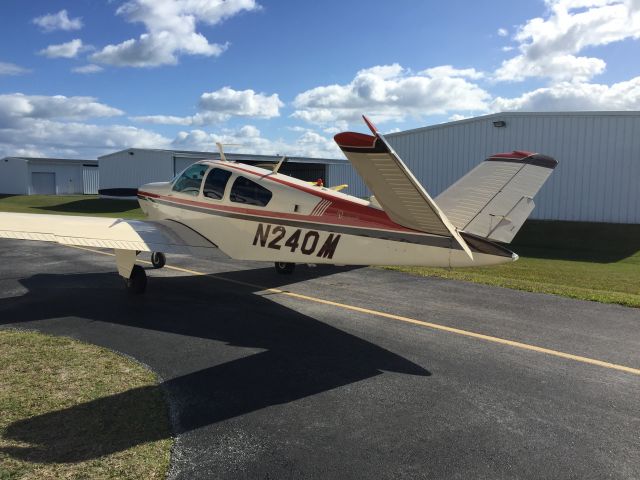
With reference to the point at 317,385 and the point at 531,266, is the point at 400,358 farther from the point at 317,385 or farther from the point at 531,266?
the point at 531,266

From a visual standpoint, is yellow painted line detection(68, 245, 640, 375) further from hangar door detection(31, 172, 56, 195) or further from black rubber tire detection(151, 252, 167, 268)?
hangar door detection(31, 172, 56, 195)

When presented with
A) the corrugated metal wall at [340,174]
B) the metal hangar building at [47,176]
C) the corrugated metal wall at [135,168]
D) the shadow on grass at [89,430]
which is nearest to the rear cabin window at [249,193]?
the shadow on grass at [89,430]

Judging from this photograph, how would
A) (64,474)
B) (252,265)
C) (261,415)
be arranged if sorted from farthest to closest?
(252,265), (261,415), (64,474)

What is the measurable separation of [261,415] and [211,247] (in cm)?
549

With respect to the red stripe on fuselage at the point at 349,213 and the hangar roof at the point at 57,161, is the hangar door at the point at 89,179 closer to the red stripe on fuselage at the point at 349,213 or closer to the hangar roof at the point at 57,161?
the hangar roof at the point at 57,161

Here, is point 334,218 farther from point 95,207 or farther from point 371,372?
point 95,207

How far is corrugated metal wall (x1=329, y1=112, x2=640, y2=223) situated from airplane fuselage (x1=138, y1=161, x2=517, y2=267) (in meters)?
19.4

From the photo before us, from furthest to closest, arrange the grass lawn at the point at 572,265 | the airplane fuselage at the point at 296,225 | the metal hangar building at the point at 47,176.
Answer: the metal hangar building at the point at 47,176 < the grass lawn at the point at 572,265 < the airplane fuselage at the point at 296,225

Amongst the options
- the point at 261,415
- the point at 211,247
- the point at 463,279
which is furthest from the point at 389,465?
the point at 463,279

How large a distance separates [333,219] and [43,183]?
67.6 m

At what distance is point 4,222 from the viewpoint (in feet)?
30.2

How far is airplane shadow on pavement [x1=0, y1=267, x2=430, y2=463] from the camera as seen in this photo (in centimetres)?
428

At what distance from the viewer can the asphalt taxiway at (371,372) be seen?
12.8ft

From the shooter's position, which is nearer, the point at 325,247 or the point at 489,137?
the point at 325,247
